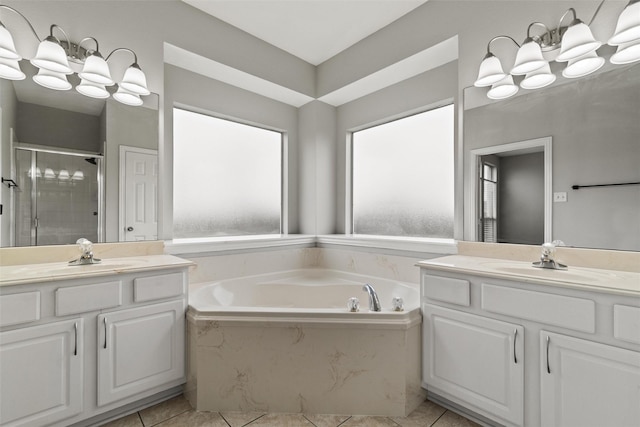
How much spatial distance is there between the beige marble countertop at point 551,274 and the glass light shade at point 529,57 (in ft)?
3.76

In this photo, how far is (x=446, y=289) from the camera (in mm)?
1636

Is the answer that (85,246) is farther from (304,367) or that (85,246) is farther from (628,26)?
(628,26)

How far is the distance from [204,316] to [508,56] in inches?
95.7

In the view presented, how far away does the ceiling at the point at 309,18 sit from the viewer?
228cm

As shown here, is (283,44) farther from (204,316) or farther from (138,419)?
(138,419)

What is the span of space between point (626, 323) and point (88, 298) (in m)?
2.29

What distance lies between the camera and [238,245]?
8.32 feet

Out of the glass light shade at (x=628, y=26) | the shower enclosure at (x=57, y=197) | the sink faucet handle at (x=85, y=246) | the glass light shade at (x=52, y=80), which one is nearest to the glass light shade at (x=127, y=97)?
the glass light shade at (x=52, y=80)

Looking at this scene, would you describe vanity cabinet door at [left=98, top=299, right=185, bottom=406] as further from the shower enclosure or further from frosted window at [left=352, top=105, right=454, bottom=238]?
frosted window at [left=352, top=105, right=454, bottom=238]

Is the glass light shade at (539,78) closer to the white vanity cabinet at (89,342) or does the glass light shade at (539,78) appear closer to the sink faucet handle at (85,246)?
the white vanity cabinet at (89,342)

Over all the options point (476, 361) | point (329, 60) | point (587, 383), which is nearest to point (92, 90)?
point (329, 60)

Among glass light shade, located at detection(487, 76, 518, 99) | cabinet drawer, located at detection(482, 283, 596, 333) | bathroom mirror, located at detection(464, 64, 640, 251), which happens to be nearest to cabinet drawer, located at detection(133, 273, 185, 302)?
cabinet drawer, located at detection(482, 283, 596, 333)

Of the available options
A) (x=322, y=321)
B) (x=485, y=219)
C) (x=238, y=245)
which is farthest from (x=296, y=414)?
(x=485, y=219)

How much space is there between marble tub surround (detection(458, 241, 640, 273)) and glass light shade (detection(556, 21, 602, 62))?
1045 mm
